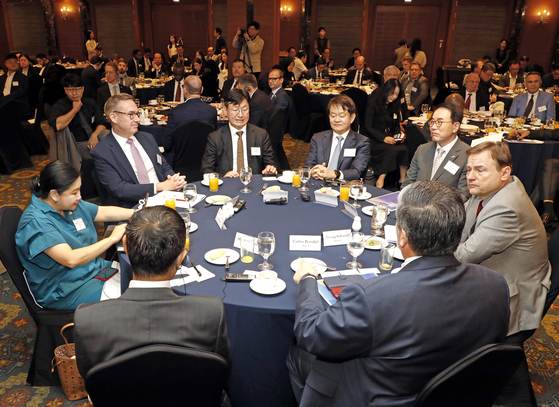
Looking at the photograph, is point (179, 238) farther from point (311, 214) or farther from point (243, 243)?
point (311, 214)

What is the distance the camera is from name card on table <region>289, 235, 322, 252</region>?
229cm

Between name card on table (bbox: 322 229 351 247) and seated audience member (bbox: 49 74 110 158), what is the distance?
11.3 ft

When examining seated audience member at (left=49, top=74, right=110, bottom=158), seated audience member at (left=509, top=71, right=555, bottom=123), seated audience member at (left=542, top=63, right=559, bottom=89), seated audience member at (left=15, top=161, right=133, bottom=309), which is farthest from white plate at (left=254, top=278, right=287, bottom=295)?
seated audience member at (left=542, top=63, right=559, bottom=89)

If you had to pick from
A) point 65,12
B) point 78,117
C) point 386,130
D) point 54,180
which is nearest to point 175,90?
point 78,117

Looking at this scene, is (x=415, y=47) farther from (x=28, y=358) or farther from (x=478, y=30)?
(x=28, y=358)

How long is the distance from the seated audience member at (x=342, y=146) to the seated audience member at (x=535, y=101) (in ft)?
13.1

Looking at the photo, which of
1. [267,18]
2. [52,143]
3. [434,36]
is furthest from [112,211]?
[434,36]

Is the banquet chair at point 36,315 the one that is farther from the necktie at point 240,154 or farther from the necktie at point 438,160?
the necktie at point 438,160

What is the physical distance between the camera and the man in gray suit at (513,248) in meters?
2.21

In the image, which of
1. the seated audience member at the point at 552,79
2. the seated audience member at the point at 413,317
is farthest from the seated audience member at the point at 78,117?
the seated audience member at the point at 552,79

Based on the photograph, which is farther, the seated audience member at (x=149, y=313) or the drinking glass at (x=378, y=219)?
the drinking glass at (x=378, y=219)

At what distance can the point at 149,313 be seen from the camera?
Result: 1356 mm

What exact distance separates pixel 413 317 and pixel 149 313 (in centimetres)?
84

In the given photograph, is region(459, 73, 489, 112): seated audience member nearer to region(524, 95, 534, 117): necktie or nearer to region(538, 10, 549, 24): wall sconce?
region(524, 95, 534, 117): necktie
